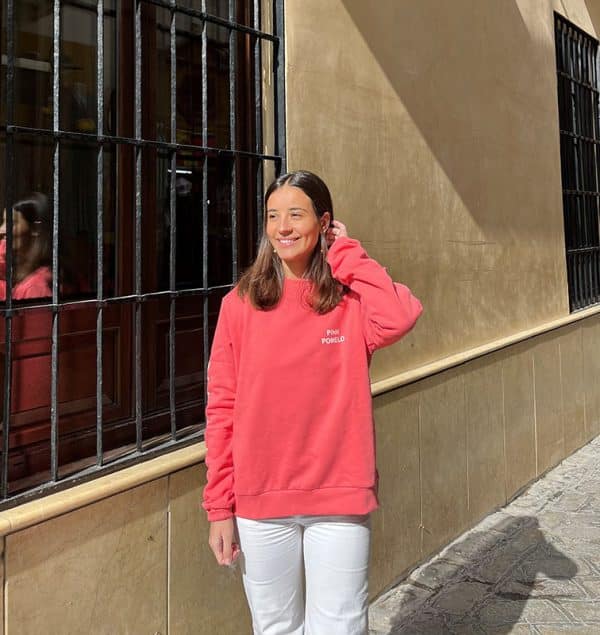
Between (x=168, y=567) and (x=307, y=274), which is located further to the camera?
(x=168, y=567)

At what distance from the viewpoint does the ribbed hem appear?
76.9 inches

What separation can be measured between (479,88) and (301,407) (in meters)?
3.47

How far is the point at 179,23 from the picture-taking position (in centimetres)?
284

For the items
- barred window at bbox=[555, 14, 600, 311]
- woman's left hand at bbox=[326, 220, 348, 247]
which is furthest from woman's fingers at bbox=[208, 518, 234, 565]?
barred window at bbox=[555, 14, 600, 311]

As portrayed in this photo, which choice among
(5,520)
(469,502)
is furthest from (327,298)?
(469,502)

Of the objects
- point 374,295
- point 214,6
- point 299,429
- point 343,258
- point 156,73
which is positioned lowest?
point 299,429

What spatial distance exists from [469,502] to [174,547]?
2.35m

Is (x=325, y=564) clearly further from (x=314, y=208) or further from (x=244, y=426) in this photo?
(x=314, y=208)

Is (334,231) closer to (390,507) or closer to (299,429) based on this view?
(299,429)

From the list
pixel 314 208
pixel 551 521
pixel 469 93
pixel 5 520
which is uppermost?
pixel 469 93

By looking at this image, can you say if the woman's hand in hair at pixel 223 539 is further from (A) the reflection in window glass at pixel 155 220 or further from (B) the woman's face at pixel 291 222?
(A) the reflection in window glass at pixel 155 220

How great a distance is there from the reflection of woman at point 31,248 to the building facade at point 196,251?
29 millimetres

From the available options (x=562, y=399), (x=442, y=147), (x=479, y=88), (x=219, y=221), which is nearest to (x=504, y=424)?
(x=562, y=399)

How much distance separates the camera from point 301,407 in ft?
6.47
